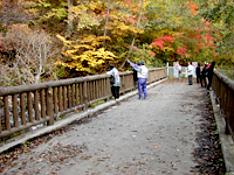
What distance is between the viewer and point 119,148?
16.5ft

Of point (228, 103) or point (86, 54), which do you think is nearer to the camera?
point (228, 103)

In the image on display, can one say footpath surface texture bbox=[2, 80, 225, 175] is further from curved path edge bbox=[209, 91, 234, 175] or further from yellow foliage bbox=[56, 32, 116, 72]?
yellow foliage bbox=[56, 32, 116, 72]

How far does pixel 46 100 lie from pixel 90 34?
1283 centimetres

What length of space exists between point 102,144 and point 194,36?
23640mm

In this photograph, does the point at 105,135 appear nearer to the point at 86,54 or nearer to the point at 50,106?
the point at 50,106

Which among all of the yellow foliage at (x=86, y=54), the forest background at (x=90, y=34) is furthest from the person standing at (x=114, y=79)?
the yellow foliage at (x=86, y=54)

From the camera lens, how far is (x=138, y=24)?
59.8ft

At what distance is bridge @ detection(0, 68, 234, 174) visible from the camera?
416 cm

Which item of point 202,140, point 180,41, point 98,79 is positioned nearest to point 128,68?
point 180,41

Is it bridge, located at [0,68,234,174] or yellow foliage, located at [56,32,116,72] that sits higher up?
yellow foliage, located at [56,32,116,72]

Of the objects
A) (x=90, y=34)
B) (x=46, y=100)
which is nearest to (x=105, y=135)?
(x=46, y=100)

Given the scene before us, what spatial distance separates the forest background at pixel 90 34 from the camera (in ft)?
40.9

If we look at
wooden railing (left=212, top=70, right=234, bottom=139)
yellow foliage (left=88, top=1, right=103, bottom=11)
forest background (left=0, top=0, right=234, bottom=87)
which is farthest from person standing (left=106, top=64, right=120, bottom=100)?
yellow foliage (left=88, top=1, right=103, bottom=11)

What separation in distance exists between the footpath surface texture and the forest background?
5.16 meters
